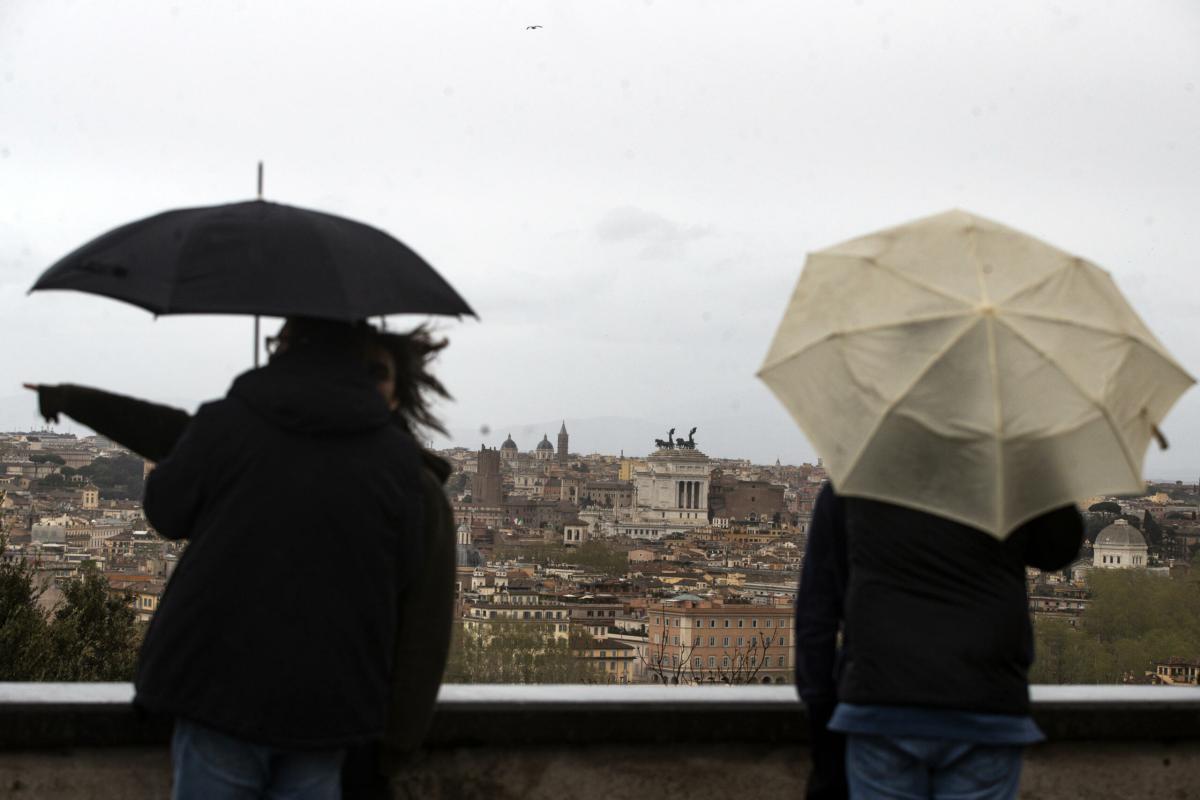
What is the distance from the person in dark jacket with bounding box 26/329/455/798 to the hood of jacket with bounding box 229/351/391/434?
0.36 ft

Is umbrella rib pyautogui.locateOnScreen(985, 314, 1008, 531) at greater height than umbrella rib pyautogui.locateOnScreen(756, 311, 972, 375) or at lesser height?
lesser

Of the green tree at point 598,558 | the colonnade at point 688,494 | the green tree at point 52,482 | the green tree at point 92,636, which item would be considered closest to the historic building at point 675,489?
the colonnade at point 688,494

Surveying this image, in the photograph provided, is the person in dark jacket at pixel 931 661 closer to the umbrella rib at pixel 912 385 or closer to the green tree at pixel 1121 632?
the umbrella rib at pixel 912 385

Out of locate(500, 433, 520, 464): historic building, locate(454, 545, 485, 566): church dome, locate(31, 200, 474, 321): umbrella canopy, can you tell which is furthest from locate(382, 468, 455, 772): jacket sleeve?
locate(500, 433, 520, 464): historic building

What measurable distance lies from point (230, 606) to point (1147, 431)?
1113 mm

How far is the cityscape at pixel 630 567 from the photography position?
39.2m

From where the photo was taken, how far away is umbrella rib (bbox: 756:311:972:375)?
1931 mm

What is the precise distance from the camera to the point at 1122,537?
7331cm

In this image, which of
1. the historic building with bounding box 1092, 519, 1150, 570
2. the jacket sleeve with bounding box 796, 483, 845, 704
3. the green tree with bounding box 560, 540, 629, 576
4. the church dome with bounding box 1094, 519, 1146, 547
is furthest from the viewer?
the church dome with bounding box 1094, 519, 1146, 547

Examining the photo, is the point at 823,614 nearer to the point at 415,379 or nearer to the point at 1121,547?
the point at 415,379

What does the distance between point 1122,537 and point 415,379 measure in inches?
2956

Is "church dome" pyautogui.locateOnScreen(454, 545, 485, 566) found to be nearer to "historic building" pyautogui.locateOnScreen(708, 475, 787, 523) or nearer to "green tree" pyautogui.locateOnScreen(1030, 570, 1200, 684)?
"green tree" pyautogui.locateOnScreen(1030, 570, 1200, 684)

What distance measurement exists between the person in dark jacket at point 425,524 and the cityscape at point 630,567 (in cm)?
18

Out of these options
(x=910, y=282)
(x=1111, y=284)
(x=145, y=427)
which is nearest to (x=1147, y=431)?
(x=1111, y=284)
